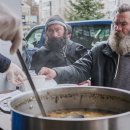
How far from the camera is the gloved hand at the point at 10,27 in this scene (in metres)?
0.94

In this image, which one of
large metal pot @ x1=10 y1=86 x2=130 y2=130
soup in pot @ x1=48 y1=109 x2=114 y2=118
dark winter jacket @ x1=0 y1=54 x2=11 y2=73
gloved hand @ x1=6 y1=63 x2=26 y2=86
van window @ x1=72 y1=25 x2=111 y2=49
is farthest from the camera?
van window @ x1=72 y1=25 x2=111 y2=49

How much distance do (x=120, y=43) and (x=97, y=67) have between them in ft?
0.80

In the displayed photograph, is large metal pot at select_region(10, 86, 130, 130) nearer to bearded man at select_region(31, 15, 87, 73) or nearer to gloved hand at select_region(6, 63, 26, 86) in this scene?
gloved hand at select_region(6, 63, 26, 86)

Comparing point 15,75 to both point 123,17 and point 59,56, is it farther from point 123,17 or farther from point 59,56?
point 59,56

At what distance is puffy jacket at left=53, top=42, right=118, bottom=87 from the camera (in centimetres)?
232

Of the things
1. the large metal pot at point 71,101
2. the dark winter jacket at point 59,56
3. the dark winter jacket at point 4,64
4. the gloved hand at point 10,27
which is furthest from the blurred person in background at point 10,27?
the dark winter jacket at point 59,56

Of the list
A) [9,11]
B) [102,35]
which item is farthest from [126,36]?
[102,35]

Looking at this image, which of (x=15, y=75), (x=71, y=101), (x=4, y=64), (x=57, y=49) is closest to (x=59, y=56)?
(x=57, y=49)

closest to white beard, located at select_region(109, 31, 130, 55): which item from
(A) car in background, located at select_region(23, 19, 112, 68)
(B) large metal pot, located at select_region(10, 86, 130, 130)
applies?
(B) large metal pot, located at select_region(10, 86, 130, 130)

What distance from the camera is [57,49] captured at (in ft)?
11.8

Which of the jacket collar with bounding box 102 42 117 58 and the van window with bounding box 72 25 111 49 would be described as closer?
the jacket collar with bounding box 102 42 117 58

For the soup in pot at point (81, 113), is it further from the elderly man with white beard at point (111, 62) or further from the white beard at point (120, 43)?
the white beard at point (120, 43)

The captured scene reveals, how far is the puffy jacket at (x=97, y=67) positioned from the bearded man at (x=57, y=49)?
1032 mm

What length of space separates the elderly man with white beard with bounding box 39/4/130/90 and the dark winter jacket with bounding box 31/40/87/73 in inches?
40.8
